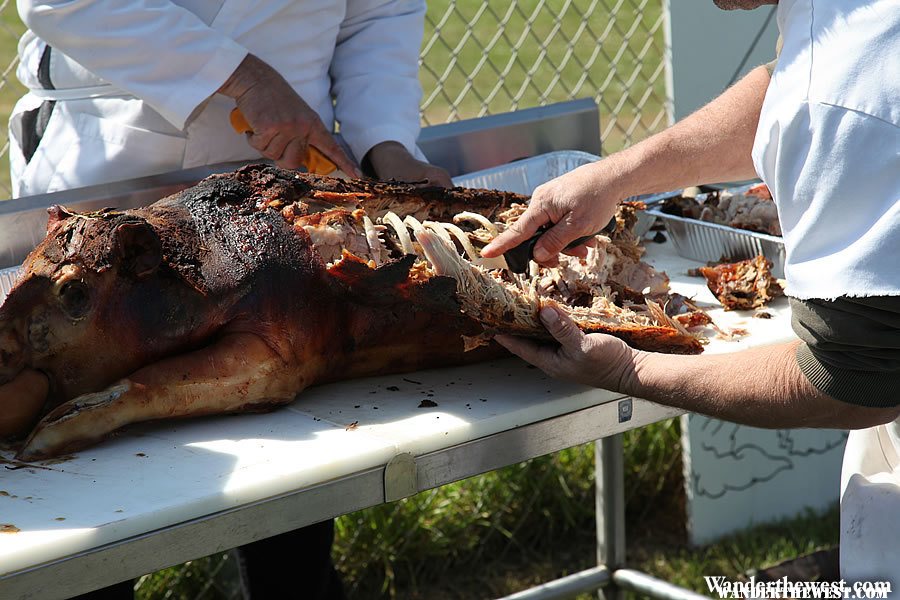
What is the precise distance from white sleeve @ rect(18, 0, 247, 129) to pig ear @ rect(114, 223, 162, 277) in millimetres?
803

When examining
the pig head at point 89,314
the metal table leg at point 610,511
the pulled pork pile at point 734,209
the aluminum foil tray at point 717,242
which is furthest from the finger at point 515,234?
the metal table leg at point 610,511

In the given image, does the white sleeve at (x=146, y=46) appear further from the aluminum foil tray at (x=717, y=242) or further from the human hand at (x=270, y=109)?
the aluminum foil tray at (x=717, y=242)

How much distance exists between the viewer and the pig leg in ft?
5.82

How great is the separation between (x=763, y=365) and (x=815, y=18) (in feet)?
1.98

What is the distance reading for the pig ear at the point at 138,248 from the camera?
6.22 feet

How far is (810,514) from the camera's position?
443cm

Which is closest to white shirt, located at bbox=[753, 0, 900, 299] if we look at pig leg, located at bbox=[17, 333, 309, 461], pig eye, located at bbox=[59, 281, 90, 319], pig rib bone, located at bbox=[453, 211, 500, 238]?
pig rib bone, located at bbox=[453, 211, 500, 238]

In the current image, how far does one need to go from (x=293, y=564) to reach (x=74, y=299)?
131 cm

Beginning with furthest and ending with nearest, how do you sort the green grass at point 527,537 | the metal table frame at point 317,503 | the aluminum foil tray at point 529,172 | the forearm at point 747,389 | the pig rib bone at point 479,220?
the green grass at point 527,537 → the aluminum foil tray at point 529,172 → the pig rib bone at point 479,220 → the forearm at point 747,389 → the metal table frame at point 317,503

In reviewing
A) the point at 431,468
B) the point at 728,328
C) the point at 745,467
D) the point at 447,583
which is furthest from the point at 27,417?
the point at 745,467

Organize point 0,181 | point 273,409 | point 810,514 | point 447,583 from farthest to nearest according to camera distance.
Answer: point 0,181, point 810,514, point 447,583, point 273,409

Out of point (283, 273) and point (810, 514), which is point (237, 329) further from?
point (810, 514)

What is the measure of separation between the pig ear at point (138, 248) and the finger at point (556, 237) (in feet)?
2.66

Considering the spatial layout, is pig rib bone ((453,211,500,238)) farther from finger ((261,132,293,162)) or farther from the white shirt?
the white shirt
